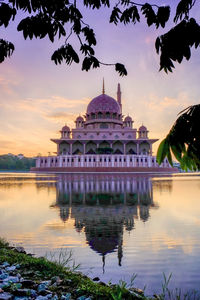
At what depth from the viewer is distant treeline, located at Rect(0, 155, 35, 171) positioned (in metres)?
80.2

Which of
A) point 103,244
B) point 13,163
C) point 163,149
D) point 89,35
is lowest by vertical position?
point 103,244

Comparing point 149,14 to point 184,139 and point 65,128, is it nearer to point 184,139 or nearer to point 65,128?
point 184,139

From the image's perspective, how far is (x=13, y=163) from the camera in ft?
269

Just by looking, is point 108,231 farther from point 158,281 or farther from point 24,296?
point 24,296

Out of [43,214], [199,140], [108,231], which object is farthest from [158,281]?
[43,214]

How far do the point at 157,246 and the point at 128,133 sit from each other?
55584mm

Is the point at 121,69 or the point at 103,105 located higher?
the point at 103,105

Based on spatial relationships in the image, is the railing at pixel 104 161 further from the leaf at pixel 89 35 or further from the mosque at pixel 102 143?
the leaf at pixel 89 35

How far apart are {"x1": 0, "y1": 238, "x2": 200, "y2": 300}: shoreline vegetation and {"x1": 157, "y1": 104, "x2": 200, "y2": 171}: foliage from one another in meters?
1.41

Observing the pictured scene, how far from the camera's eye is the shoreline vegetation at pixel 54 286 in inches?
92.7

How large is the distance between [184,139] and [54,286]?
7.04ft

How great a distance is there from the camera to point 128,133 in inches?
2334

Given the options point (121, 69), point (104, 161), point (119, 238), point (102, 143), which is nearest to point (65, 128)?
point (102, 143)

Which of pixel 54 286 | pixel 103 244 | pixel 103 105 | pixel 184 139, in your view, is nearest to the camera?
pixel 184 139
